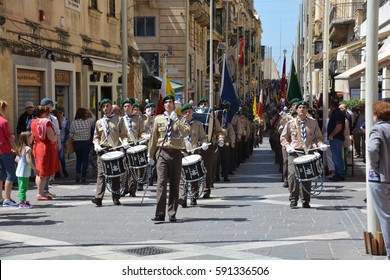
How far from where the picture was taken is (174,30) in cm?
4534

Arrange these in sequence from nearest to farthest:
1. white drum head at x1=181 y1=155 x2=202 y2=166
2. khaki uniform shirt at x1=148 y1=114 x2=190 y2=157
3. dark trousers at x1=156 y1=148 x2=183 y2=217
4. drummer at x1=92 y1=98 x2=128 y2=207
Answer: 1. dark trousers at x1=156 y1=148 x2=183 y2=217
2. khaki uniform shirt at x1=148 y1=114 x2=190 y2=157
3. white drum head at x1=181 y1=155 x2=202 y2=166
4. drummer at x1=92 y1=98 x2=128 y2=207

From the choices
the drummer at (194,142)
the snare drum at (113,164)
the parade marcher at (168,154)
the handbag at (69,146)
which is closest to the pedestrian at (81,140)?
the handbag at (69,146)

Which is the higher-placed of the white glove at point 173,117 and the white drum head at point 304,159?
the white glove at point 173,117

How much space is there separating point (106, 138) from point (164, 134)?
105 inches

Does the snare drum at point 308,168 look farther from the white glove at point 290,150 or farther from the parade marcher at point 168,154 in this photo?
the parade marcher at point 168,154

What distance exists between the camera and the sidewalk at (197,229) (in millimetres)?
9195

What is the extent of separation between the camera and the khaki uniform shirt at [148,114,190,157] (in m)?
11.7

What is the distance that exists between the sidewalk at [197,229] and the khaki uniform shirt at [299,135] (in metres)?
1.06

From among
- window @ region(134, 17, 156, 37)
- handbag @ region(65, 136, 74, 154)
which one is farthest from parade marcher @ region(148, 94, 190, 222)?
window @ region(134, 17, 156, 37)

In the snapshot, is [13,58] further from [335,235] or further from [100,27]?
[335,235]

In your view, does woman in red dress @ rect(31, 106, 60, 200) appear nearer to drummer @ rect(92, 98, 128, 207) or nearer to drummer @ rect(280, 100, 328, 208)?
drummer @ rect(92, 98, 128, 207)

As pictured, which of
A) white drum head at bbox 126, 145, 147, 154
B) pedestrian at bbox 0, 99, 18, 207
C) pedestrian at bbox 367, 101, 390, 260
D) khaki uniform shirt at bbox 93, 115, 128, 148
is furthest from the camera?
white drum head at bbox 126, 145, 147, 154

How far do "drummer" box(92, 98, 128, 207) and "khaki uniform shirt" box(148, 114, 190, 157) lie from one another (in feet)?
6.58

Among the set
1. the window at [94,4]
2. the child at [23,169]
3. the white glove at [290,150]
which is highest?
the window at [94,4]
